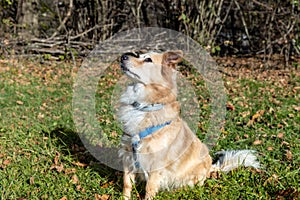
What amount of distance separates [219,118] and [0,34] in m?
8.12

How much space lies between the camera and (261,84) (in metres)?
8.48

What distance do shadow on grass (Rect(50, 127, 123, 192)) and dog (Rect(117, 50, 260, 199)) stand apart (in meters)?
0.43

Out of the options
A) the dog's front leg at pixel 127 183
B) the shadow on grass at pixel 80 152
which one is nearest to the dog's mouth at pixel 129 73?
the dog's front leg at pixel 127 183

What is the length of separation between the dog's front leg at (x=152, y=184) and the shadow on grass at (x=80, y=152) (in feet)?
1.27

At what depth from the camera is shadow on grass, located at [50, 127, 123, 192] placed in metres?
3.92

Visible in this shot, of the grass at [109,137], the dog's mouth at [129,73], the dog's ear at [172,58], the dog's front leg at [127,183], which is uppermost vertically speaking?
the dog's ear at [172,58]

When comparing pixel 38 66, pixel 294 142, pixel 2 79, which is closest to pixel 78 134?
pixel 294 142

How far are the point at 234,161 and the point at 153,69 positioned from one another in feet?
4.39

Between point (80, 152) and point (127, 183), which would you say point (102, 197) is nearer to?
point (127, 183)

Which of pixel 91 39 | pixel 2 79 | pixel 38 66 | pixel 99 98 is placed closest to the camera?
pixel 99 98

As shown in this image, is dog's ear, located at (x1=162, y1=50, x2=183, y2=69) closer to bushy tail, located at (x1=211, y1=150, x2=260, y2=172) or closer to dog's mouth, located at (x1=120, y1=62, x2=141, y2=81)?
dog's mouth, located at (x1=120, y1=62, x2=141, y2=81)

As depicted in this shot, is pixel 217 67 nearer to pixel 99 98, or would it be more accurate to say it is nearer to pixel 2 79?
pixel 99 98

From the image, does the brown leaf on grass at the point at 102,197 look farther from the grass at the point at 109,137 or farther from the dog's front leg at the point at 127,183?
the dog's front leg at the point at 127,183

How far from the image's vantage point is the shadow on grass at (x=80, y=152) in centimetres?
392
